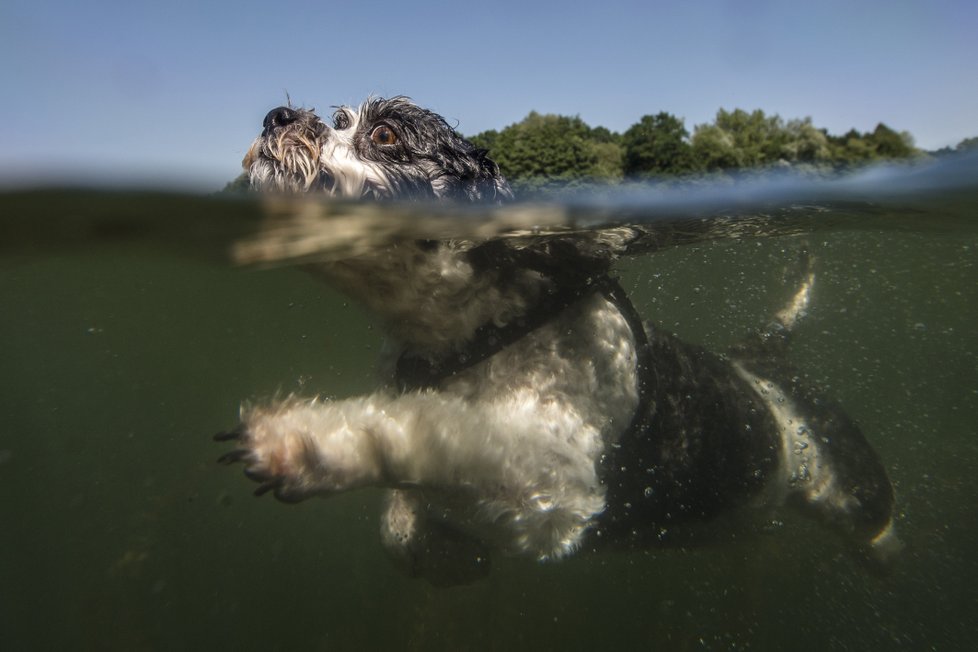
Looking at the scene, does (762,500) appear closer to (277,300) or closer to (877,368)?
(277,300)

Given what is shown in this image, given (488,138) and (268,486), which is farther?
(488,138)

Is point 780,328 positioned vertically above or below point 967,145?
below

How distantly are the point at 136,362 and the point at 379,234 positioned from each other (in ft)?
39.0

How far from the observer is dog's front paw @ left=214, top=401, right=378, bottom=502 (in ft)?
9.61

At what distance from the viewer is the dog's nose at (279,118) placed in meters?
3.16

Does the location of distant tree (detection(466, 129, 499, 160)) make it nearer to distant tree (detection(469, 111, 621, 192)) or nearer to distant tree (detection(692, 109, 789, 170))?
distant tree (detection(469, 111, 621, 192))

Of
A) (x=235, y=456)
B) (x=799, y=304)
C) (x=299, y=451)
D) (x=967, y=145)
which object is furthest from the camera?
(x=799, y=304)

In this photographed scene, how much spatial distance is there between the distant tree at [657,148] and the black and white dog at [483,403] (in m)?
23.9

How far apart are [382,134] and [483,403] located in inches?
72.4

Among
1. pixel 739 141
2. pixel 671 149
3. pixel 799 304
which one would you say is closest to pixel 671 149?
pixel 671 149

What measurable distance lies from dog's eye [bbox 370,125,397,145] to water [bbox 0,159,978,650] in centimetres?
51

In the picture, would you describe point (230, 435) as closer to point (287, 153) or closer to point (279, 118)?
point (287, 153)

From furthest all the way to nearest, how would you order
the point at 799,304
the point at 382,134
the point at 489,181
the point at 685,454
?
1. the point at 799,304
2. the point at 685,454
3. the point at 489,181
4. the point at 382,134

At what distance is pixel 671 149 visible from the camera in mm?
26891
